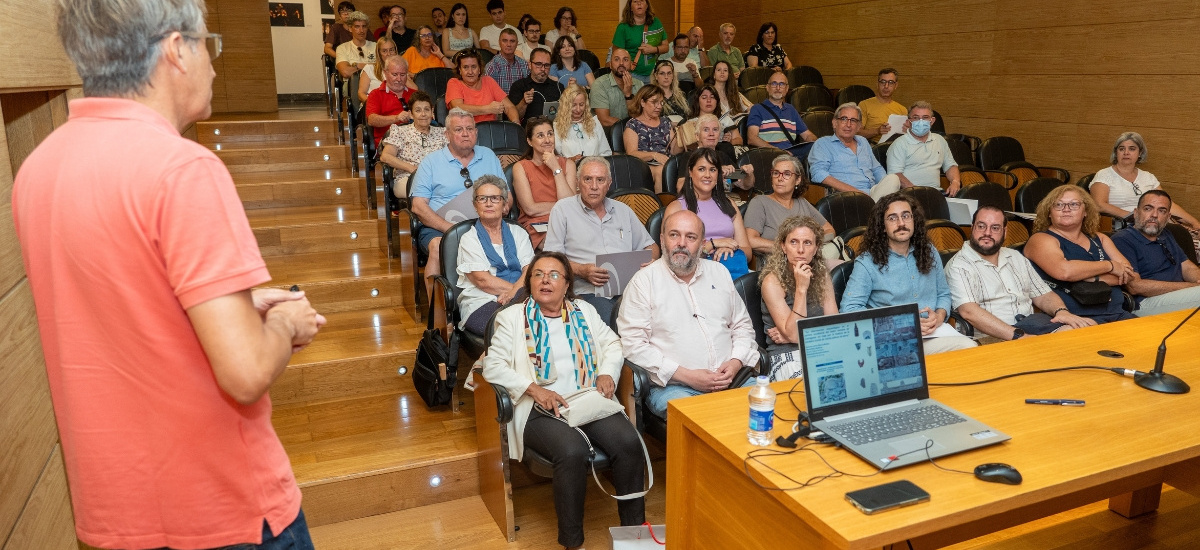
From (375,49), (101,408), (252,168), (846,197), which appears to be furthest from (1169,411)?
(375,49)

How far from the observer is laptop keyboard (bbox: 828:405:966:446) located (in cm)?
200

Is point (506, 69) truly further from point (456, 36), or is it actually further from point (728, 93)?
point (728, 93)

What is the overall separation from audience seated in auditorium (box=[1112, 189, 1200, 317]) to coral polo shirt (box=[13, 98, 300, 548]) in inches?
181

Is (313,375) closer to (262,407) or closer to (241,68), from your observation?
(262,407)

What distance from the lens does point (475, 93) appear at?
20.4ft

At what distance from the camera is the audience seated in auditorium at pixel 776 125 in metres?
6.39

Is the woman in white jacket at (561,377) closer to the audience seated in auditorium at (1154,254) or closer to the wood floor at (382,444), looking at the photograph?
the wood floor at (382,444)

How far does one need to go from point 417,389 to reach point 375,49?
437 centimetres

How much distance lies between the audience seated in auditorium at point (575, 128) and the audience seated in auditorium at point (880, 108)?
2632 mm

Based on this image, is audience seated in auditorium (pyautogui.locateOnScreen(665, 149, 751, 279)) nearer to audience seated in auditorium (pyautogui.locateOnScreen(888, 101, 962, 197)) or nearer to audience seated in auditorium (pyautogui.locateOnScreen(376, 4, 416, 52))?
audience seated in auditorium (pyautogui.locateOnScreen(888, 101, 962, 197))

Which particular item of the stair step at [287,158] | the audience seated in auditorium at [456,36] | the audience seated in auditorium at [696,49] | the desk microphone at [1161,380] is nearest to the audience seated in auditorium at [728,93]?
the audience seated in auditorium at [696,49]

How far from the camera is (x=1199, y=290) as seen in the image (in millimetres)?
4199

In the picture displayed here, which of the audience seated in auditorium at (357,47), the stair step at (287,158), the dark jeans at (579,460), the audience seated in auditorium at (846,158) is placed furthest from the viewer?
the audience seated in auditorium at (357,47)

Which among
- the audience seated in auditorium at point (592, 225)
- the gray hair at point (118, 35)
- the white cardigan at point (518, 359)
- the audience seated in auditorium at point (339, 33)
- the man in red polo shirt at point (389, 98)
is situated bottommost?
the white cardigan at point (518, 359)
